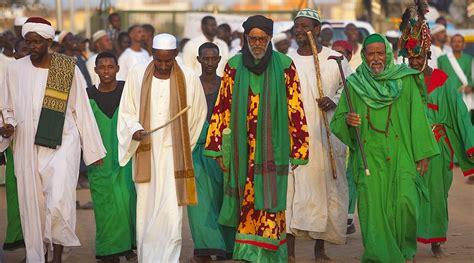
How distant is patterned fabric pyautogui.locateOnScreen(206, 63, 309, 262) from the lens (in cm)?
995

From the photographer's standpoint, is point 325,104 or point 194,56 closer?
point 325,104

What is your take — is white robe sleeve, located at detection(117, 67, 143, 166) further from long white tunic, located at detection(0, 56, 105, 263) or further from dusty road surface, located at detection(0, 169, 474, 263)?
dusty road surface, located at detection(0, 169, 474, 263)

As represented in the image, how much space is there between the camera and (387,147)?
33.6 ft

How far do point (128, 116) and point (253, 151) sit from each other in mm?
1052

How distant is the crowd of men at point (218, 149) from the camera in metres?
9.99

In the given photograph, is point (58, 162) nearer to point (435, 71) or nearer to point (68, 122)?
point (68, 122)

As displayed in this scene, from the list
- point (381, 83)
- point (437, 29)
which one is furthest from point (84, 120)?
point (437, 29)

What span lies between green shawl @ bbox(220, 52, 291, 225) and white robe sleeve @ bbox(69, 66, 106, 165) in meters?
1.24

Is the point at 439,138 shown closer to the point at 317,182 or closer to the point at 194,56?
the point at 317,182

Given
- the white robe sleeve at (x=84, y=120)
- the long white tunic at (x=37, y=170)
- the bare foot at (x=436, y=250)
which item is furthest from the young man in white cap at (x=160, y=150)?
the bare foot at (x=436, y=250)

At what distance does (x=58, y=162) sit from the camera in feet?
33.9

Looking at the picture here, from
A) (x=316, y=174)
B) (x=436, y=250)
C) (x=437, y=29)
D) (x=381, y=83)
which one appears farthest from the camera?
(x=437, y=29)

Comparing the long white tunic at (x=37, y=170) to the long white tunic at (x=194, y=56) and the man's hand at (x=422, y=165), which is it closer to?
the man's hand at (x=422, y=165)

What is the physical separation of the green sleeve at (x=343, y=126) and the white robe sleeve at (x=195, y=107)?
105 cm
